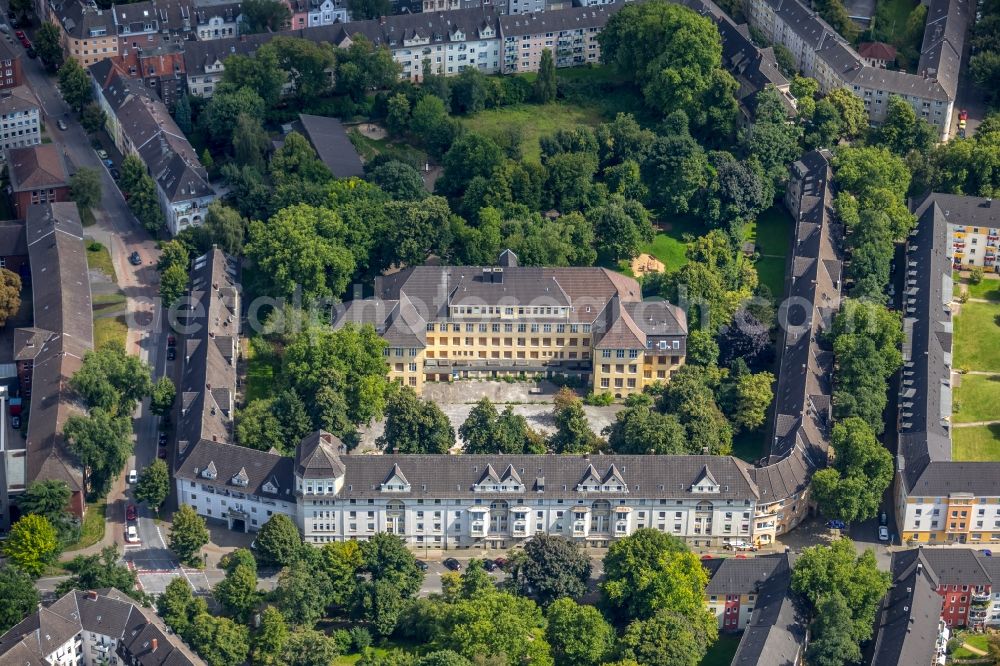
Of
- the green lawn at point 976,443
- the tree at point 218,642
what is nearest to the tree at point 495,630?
the tree at point 218,642

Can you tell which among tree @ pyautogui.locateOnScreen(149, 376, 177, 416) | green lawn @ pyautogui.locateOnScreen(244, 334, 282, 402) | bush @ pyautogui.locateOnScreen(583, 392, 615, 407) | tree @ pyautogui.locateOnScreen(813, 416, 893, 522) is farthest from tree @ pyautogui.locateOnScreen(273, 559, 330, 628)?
tree @ pyautogui.locateOnScreen(813, 416, 893, 522)

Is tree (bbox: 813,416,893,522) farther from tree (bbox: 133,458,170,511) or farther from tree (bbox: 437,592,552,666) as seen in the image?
tree (bbox: 133,458,170,511)

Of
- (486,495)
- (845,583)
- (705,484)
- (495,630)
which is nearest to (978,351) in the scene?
(705,484)

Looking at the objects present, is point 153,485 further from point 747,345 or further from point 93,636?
point 747,345

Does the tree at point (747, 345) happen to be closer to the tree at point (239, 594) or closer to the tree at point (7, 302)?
the tree at point (239, 594)

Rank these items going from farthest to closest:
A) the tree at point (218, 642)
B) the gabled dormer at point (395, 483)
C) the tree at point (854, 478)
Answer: the tree at point (854, 478) → the gabled dormer at point (395, 483) → the tree at point (218, 642)

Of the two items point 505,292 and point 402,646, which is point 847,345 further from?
point 402,646
